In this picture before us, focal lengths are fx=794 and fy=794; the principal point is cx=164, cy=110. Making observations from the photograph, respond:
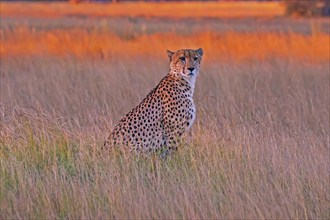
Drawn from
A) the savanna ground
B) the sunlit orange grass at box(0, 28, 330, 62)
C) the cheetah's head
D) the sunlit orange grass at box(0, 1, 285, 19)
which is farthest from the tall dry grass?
the sunlit orange grass at box(0, 1, 285, 19)

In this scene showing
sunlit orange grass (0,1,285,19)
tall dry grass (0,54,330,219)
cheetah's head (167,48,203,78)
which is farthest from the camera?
sunlit orange grass (0,1,285,19)

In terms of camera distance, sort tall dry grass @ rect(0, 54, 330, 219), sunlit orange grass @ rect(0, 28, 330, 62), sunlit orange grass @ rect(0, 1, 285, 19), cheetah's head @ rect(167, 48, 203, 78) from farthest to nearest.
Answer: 1. sunlit orange grass @ rect(0, 1, 285, 19)
2. sunlit orange grass @ rect(0, 28, 330, 62)
3. cheetah's head @ rect(167, 48, 203, 78)
4. tall dry grass @ rect(0, 54, 330, 219)

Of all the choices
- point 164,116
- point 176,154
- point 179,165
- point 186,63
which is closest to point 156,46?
point 186,63

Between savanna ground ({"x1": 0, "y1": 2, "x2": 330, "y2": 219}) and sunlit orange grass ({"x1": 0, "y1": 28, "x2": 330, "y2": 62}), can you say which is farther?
sunlit orange grass ({"x1": 0, "y1": 28, "x2": 330, "y2": 62})

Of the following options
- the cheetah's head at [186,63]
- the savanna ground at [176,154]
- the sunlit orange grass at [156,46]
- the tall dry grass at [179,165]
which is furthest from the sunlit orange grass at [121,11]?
the cheetah's head at [186,63]

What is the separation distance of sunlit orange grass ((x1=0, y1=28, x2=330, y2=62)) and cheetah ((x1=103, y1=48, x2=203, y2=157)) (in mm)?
5564

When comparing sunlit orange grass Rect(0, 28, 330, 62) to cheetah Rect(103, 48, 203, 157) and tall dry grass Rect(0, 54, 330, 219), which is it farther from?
cheetah Rect(103, 48, 203, 157)

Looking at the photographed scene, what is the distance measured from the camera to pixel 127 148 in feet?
18.7

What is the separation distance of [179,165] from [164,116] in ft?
1.67

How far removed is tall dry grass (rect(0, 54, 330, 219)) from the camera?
464 cm

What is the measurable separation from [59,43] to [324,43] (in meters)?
4.28

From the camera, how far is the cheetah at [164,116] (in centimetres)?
581

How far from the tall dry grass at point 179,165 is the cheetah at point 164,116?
5.9 inches

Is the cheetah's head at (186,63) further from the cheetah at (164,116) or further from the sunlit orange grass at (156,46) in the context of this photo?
the sunlit orange grass at (156,46)
